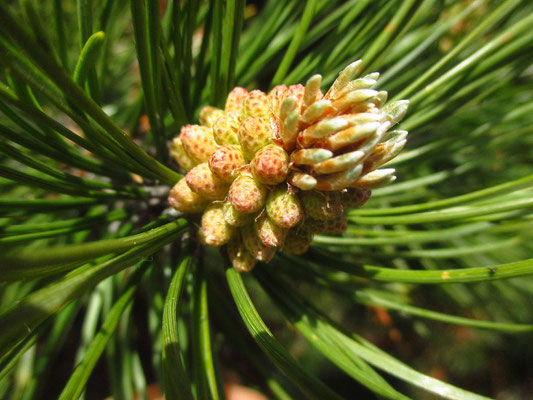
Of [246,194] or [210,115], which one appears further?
[210,115]

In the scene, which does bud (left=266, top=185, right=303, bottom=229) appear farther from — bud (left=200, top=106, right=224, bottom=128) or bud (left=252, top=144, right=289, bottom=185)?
bud (left=200, top=106, right=224, bottom=128)

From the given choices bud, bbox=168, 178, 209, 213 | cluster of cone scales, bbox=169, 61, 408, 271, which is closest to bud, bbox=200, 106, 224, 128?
cluster of cone scales, bbox=169, 61, 408, 271

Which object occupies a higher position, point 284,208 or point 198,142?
point 198,142

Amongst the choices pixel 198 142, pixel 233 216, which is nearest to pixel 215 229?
pixel 233 216

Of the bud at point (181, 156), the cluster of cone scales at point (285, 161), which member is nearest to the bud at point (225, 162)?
the cluster of cone scales at point (285, 161)

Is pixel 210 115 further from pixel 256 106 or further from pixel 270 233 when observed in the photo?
pixel 270 233

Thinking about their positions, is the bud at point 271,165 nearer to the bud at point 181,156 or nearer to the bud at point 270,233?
the bud at point 270,233

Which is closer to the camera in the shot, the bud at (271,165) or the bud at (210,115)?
the bud at (271,165)
